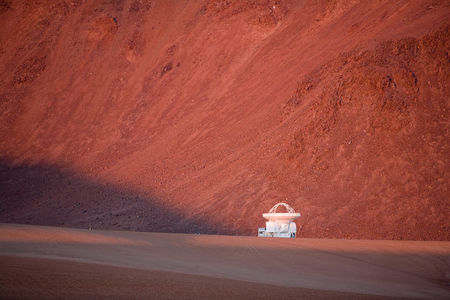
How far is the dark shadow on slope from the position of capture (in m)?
27.4

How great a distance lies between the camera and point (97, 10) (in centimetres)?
4869

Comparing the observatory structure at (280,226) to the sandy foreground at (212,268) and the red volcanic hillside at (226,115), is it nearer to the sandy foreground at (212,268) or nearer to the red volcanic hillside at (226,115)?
the red volcanic hillside at (226,115)

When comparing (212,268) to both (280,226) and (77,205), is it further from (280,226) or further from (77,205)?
(77,205)

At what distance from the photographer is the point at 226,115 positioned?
33594 mm

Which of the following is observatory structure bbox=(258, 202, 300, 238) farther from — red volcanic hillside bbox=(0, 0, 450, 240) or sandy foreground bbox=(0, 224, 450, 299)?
sandy foreground bbox=(0, 224, 450, 299)

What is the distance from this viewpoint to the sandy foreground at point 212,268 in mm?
5484

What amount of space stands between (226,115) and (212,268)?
25.2 m

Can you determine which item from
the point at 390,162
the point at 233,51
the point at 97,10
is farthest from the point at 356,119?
the point at 97,10

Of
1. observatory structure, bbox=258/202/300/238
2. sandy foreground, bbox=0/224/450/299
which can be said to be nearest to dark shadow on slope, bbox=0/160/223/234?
observatory structure, bbox=258/202/300/238

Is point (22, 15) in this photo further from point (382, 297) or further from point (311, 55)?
point (382, 297)

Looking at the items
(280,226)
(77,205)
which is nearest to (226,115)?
(77,205)

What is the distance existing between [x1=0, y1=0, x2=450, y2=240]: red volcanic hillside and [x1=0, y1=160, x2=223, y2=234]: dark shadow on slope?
0.12m

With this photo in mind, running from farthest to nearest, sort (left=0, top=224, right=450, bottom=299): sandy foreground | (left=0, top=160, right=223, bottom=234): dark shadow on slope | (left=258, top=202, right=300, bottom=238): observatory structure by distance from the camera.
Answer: (left=0, top=160, right=223, bottom=234): dark shadow on slope < (left=258, top=202, right=300, bottom=238): observatory structure < (left=0, top=224, right=450, bottom=299): sandy foreground

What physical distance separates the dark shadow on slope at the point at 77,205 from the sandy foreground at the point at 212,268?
1259 cm
